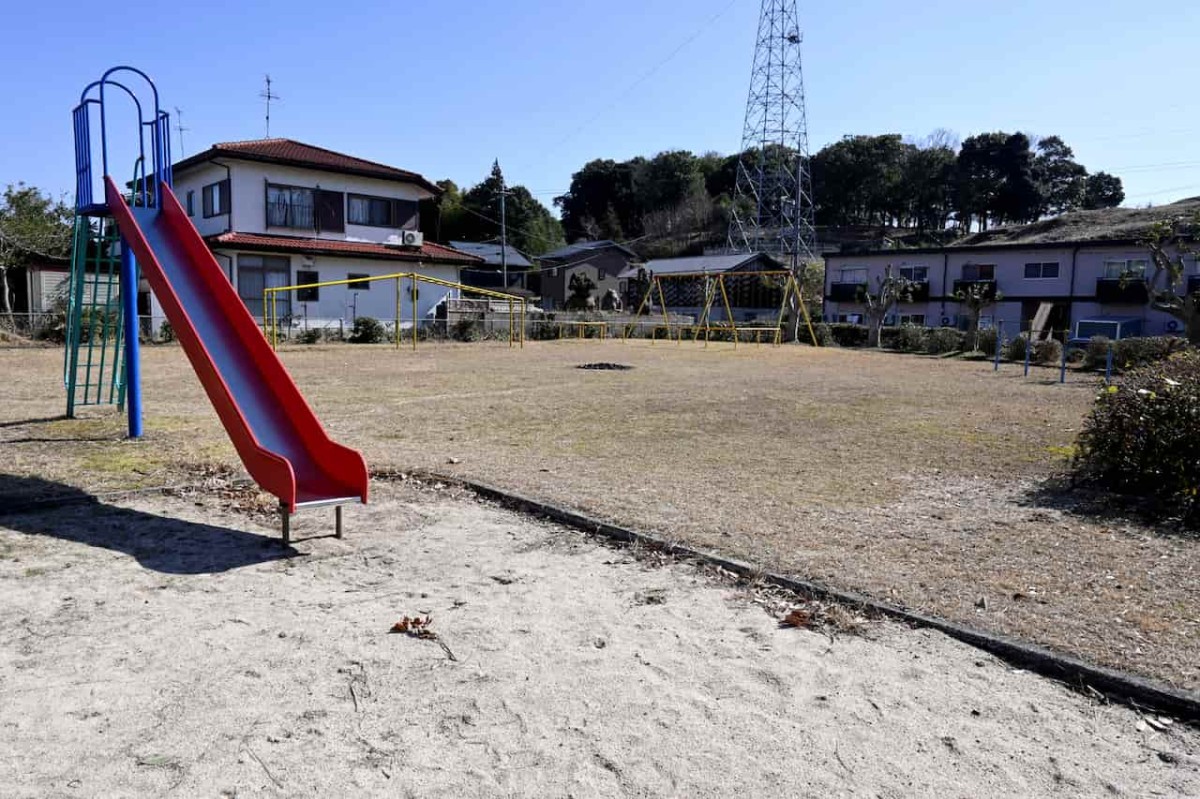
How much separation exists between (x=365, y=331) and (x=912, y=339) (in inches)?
787

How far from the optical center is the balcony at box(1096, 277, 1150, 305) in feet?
112

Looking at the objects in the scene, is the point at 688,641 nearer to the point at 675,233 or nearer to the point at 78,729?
the point at 78,729

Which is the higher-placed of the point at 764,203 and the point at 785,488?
the point at 764,203

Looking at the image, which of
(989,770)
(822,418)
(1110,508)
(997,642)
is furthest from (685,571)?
(822,418)

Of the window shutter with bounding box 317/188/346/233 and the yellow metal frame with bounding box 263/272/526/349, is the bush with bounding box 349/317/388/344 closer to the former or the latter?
the yellow metal frame with bounding box 263/272/526/349

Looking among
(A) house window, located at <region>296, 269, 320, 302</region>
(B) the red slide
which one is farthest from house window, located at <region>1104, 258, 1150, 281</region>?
(B) the red slide

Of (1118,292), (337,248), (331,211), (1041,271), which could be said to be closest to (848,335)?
(1041,271)

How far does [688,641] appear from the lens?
3396 millimetres

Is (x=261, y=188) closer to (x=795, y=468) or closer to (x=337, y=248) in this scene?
(x=337, y=248)

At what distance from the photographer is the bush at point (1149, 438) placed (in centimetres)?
531

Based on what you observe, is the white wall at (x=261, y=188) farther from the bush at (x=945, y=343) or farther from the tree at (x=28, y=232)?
the bush at (x=945, y=343)

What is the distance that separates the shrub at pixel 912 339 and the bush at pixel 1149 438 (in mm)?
24663

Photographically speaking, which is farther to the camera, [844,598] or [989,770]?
[844,598]

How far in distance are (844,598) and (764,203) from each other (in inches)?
2449
